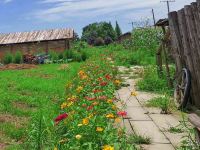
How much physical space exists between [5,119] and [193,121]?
4.88m

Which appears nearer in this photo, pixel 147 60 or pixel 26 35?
pixel 147 60

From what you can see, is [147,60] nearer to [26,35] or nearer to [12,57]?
[12,57]

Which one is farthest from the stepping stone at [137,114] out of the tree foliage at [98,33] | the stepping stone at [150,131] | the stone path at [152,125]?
the tree foliage at [98,33]

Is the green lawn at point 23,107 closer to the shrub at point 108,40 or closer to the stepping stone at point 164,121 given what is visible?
the stepping stone at point 164,121

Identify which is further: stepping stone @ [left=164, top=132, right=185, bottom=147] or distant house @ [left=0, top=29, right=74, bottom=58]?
distant house @ [left=0, top=29, right=74, bottom=58]

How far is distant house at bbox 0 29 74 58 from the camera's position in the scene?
36812 millimetres

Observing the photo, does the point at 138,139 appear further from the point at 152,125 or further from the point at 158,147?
the point at 152,125

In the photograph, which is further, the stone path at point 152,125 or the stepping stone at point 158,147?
the stone path at point 152,125

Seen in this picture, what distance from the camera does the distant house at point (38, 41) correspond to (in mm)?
36812

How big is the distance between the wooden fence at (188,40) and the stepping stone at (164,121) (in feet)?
2.21

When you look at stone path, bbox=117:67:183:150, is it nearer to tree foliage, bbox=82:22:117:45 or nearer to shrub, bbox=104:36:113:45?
tree foliage, bbox=82:22:117:45

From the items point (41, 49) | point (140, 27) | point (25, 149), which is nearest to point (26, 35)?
point (41, 49)

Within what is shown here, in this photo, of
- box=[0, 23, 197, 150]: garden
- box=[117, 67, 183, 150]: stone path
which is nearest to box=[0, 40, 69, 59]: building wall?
box=[0, 23, 197, 150]: garden

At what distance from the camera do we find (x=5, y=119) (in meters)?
8.50
